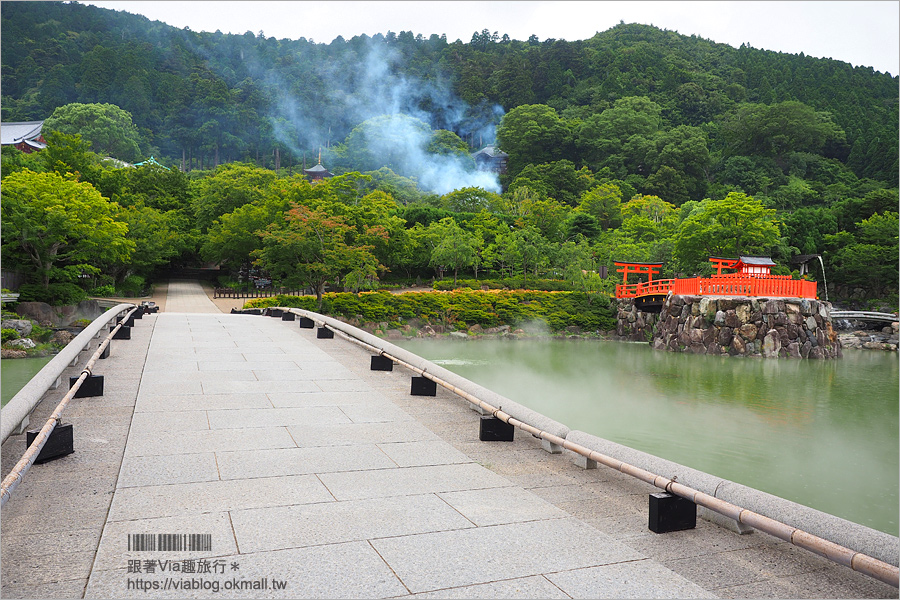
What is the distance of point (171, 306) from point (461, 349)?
13804 mm

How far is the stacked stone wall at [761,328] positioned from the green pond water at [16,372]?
72.6 ft

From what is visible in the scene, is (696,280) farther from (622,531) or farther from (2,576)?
(2,576)

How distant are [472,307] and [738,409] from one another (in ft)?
56.9

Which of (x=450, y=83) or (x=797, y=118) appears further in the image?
(x=450, y=83)

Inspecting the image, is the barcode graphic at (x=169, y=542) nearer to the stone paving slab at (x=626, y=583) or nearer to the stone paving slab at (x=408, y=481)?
the stone paving slab at (x=408, y=481)

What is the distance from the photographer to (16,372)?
1681 cm

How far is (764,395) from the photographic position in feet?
52.0

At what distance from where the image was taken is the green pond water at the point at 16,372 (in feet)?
46.4

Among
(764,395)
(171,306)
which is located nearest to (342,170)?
(171,306)

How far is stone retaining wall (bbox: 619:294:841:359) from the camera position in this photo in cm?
2411

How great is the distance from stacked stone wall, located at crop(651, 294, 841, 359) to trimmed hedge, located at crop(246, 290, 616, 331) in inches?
251

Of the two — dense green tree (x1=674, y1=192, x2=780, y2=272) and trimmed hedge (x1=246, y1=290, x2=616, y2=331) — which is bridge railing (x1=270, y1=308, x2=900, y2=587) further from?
dense green tree (x1=674, y1=192, x2=780, y2=272)

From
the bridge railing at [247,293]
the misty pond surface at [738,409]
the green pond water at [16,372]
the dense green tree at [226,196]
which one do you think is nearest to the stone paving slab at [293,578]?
the misty pond surface at [738,409]

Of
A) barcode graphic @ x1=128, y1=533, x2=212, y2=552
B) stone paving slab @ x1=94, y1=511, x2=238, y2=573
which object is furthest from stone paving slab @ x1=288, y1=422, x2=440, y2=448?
barcode graphic @ x1=128, y1=533, x2=212, y2=552
